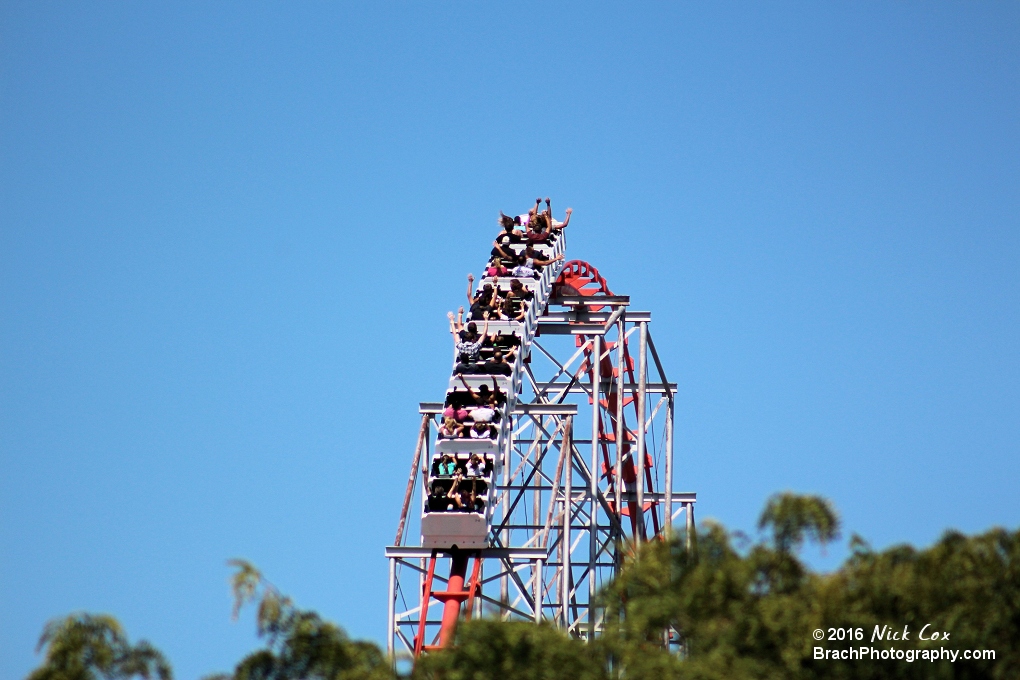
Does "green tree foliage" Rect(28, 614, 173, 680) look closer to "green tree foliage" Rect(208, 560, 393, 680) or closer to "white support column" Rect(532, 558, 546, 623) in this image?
"green tree foliage" Rect(208, 560, 393, 680)

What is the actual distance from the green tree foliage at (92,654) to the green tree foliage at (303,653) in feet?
3.50

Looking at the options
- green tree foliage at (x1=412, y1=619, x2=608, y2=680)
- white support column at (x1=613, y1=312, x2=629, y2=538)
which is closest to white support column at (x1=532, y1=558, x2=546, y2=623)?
white support column at (x1=613, y1=312, x2=629, y2=538)

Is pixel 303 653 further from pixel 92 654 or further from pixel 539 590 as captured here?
pixel 539 590

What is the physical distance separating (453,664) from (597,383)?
483 inches

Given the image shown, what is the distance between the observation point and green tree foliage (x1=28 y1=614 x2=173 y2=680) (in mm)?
23812

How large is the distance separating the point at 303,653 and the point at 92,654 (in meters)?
2.43

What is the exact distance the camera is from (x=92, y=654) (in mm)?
23875

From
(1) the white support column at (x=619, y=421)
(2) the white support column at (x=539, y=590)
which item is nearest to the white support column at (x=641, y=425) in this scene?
(1) the white support column at (x=619, y=421)

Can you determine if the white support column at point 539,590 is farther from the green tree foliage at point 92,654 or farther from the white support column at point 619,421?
the green tree foliage at point 92,654

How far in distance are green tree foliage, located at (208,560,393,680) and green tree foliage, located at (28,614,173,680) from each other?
3.50 feet

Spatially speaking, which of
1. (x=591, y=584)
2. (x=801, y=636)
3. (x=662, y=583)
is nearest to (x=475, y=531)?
(x=591, y=584)

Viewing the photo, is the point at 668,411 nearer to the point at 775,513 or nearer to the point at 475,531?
the point at 475,531

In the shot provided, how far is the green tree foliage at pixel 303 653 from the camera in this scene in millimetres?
24266

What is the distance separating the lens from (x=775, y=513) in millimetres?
25672
